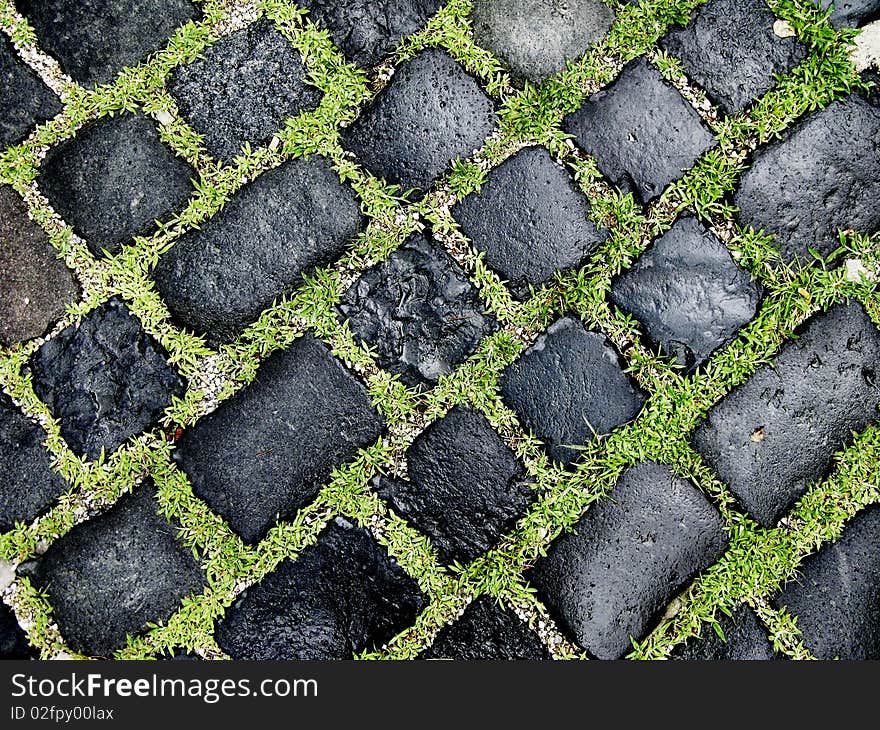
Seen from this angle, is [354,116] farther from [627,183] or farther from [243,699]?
[243,699]

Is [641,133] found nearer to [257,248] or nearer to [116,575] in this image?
[257,248]

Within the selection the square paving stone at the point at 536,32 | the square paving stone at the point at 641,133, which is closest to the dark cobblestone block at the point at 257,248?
the square paving stone at the point at 536,32

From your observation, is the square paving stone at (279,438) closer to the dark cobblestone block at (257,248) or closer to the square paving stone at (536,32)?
the dark cobblestone block at (257,248)

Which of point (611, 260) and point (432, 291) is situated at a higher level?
point (432, 291)

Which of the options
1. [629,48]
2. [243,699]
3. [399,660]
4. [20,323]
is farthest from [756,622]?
[20,323]

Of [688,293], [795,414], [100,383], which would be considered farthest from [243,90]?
[795,414]

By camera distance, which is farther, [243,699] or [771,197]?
[771,197]

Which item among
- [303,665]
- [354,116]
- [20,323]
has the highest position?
[20,323]
